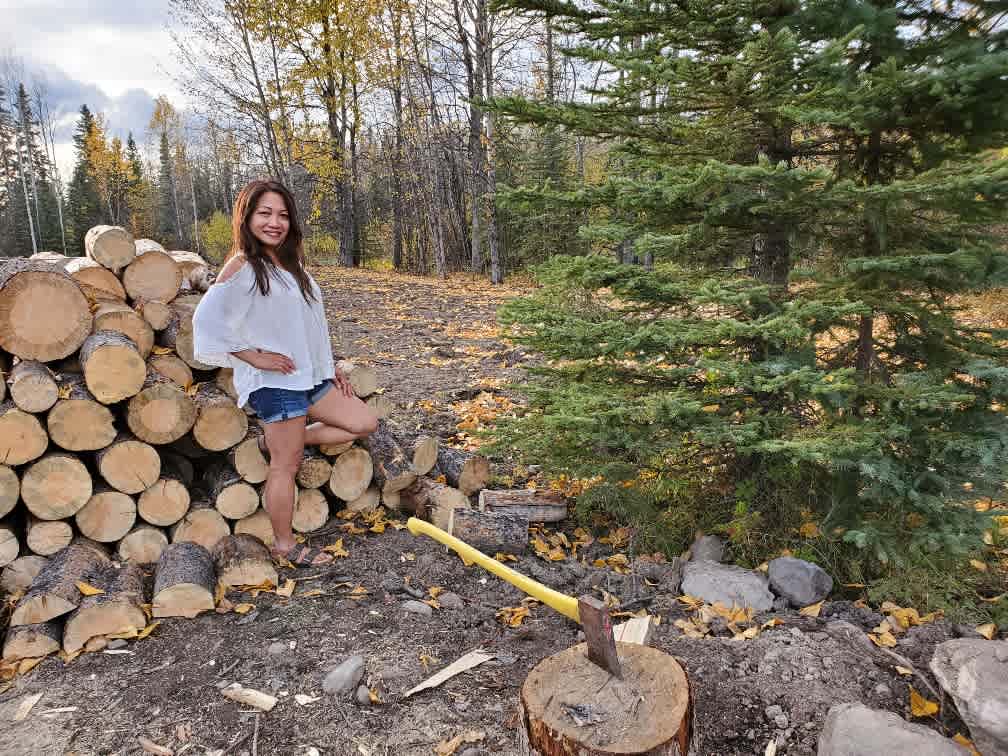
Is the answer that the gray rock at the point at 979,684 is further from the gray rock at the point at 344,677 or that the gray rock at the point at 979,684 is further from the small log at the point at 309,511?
the small log at the point at 309,511

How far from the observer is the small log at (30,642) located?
255cm

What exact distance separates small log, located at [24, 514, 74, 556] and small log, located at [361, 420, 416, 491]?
158cm

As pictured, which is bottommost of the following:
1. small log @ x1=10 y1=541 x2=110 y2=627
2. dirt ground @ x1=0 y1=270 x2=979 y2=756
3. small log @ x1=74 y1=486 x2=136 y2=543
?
dirt ground @ x1=0 y1=270 x2=979 y2=756

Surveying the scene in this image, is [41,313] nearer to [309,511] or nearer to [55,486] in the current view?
[55,486]

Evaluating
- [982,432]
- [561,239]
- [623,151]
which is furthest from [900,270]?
[561,239]

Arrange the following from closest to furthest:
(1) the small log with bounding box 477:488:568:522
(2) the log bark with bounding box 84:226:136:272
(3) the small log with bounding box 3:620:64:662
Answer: (3) the small log with bounding box 3:620:64:662 < (2) the log bark with bounding box 84:226:136:272 < (1) the small log with bounding box 477:488:568:522

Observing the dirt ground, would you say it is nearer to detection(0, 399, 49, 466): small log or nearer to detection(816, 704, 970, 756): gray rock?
detection(816, 704, 970, 756): gray rock

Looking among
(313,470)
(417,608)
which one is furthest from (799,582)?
(313,470)

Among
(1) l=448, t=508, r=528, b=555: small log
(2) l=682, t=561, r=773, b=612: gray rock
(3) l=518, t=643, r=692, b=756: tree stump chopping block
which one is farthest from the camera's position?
(1) l=448, t=508, r=528, b=555: small log

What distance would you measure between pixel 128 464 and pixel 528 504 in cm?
216

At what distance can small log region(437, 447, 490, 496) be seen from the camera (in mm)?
3973

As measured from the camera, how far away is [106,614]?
8.81 feet

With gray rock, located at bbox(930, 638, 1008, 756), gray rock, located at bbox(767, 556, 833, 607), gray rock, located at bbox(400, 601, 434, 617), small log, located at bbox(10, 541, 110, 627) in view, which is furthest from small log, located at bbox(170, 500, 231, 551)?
gray rock, located at bbox(930, 638, 1008, 756)

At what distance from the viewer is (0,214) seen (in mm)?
37938
